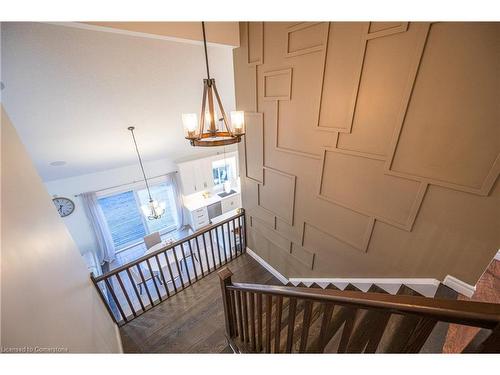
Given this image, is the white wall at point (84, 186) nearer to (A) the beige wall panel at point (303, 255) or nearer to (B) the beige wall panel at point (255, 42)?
(B) the beige wall panel at point (255, 42)

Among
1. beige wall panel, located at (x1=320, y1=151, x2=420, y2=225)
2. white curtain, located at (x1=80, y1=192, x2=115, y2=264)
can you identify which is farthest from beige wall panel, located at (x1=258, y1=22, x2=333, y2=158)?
white curtain, located at (x1=80, y1=192, x2=115, y2=264)

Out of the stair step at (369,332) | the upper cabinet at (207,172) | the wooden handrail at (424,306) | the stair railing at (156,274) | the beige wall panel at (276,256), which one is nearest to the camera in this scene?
the wooden handrail at (424,306)

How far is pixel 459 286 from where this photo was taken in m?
1.47

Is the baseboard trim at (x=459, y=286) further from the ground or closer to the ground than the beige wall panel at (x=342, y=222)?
closer to the ground

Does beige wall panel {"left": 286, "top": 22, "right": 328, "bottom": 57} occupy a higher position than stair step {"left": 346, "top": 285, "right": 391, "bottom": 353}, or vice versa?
beige wall panel {"left": 286, "top": 22, "right": 328, "bottom": 57}

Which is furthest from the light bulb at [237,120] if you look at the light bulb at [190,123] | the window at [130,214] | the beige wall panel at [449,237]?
the window at [130,214]

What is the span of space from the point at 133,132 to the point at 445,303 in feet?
13.8

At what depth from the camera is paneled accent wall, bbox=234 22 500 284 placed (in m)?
1.13

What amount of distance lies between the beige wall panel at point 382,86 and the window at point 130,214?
5309 mm

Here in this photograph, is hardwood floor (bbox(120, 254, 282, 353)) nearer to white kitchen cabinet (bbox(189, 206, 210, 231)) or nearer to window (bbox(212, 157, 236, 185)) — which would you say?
white kitchen cabinet (bbox(189, 206, 210, 231))

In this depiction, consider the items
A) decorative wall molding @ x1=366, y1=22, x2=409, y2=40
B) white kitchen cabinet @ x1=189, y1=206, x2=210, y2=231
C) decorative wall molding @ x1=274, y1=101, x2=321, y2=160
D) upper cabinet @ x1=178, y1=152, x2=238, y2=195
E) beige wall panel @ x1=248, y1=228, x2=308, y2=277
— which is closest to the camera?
decorative wall molding @ x1=366, y1=22, x2=409, y2=40

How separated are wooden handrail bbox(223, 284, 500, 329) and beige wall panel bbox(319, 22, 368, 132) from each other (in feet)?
4.48

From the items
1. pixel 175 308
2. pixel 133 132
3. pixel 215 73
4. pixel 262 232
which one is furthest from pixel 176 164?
pixel 175 308

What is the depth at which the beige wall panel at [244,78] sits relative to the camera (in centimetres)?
216
